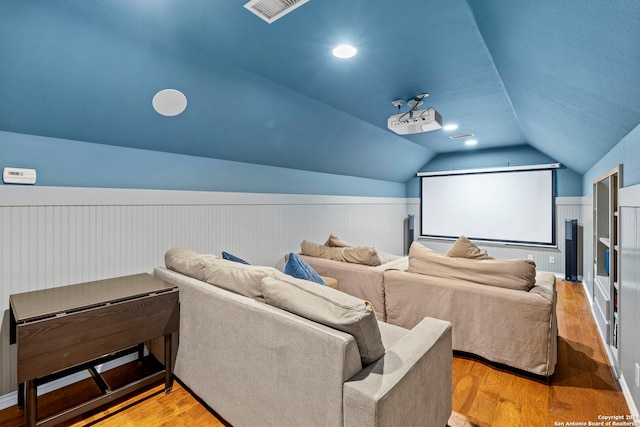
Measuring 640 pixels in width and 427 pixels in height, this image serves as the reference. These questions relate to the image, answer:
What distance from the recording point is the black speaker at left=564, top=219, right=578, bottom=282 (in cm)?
496

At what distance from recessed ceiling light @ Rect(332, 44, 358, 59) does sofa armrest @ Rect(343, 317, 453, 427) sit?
182cm

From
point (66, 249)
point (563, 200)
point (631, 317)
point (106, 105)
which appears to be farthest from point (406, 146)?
point (66, 249)

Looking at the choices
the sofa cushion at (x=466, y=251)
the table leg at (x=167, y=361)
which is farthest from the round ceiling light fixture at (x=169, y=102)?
the sofa cushion at (x=466, y=251)

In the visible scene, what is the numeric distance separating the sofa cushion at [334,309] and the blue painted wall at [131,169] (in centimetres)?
185

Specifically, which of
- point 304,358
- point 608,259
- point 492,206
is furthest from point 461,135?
point 304,358

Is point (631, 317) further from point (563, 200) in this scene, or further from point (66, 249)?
point (563, 200)

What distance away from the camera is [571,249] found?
4965 millimetres

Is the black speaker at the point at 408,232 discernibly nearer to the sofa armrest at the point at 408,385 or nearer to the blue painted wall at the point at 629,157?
the blue painted wall at the point at 629,157

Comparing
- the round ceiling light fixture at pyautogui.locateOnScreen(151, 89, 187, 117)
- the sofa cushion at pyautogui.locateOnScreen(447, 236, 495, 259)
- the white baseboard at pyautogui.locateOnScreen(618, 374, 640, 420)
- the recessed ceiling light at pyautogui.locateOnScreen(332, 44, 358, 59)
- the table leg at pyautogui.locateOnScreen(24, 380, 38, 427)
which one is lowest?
the white baseboard at pyautogui.locateOnScreen(618, 374, 640, 420)

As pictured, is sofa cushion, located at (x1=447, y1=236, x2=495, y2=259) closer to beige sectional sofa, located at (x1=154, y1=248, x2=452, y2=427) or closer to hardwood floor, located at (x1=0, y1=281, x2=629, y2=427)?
hardwood floor, located at (x1=0, y1=281, x2=629, y2=427)

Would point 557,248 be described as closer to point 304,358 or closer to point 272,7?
point 304,358

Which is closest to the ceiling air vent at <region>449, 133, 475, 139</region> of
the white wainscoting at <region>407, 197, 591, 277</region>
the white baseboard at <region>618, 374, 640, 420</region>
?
the white wainscoting at <region>407, 197, 591, 277</region>

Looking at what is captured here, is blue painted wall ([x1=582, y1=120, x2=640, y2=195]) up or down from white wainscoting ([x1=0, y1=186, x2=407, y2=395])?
up

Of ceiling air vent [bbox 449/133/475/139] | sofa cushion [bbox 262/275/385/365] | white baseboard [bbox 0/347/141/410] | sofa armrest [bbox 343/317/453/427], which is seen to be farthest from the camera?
ceiling air vent [bbox 449/133/475/139]
